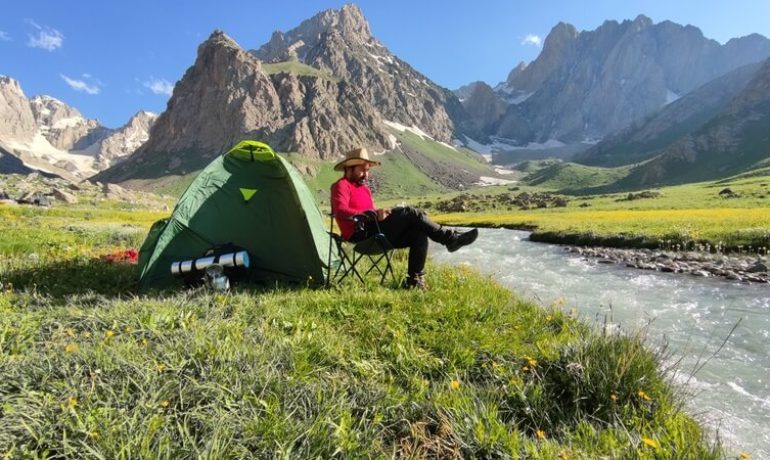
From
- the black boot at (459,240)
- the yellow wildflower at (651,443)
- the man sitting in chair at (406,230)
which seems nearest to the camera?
the yellow wildflower at (651,443)

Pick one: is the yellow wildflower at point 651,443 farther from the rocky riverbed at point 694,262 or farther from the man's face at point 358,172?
the rocky riverbed at point 694,262

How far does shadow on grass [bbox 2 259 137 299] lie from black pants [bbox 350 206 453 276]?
4.86 meters

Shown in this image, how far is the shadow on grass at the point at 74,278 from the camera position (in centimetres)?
838

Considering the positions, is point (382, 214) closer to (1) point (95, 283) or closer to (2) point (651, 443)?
(2) point (651, 443)

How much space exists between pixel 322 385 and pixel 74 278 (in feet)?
25.6

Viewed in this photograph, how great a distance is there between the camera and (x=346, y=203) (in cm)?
917

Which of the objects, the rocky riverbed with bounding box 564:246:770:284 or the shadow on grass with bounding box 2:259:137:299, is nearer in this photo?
the shadow on grass with bounding box 2:259:137:299

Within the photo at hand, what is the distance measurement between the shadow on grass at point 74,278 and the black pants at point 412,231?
4861 millimetres

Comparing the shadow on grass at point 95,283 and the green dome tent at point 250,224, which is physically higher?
the green dome tent at point 250,224

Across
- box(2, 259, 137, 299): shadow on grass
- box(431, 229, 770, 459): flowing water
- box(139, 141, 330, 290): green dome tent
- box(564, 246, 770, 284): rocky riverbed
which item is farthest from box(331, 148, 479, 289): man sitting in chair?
box(564, 246, 770, 284): rocky riverbed

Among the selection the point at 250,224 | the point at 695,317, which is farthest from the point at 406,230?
the point at 695,317

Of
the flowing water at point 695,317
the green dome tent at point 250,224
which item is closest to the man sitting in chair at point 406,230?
the green dome tent at point 250,224

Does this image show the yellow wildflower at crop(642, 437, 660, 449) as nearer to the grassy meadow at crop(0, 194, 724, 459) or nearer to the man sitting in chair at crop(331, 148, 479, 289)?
the grassy meadow at crop(0, 194, 724, 459)

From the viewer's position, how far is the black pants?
8703 mm
